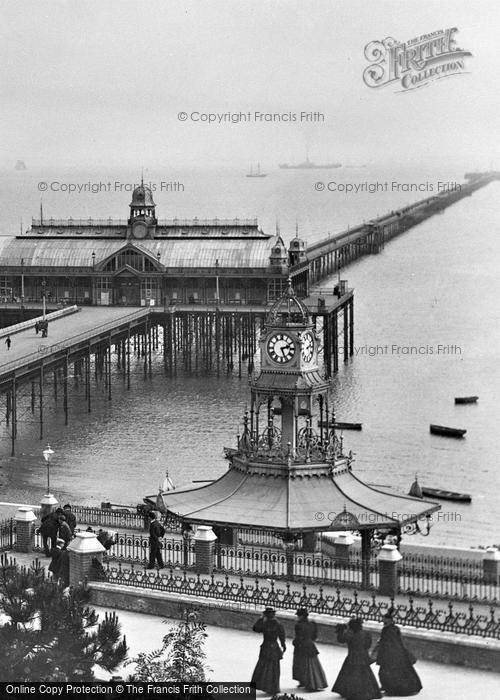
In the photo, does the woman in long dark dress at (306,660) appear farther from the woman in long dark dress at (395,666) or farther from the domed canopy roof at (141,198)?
the domed canopy roof at (141,198)

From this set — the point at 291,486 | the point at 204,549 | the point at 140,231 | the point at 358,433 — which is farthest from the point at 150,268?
the point at 204,549

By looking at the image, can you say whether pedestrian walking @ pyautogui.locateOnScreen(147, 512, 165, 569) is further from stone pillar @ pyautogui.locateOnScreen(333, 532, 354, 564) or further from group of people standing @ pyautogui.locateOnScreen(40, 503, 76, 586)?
stone pillar @ pyautogui.locateOnScreen(333, 532, 354, 564)

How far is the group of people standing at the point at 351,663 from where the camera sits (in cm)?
3020

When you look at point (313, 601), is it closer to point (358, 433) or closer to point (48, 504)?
point (48, 504)

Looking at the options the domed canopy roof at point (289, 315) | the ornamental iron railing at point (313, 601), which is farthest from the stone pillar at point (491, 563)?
the domed canopy roof at point (289, 315)

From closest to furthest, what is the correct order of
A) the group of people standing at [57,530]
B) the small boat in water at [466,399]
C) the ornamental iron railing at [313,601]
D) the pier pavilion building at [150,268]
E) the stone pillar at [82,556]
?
the ornamental iron railing at [313,601] < the stone pillar at [82,556] < the group of people standing at [57,530] < the small boat in water at [466,399] < the pier pavilion building at [150,268]

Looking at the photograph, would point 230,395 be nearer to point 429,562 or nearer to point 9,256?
point 9,256

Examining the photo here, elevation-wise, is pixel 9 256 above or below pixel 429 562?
above

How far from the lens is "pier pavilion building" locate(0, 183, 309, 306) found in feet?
399

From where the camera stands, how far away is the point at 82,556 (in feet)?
124

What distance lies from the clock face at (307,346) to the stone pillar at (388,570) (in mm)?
7352

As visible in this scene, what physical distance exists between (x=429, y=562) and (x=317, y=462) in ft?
15.1

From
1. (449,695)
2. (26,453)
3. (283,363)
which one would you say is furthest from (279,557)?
(26,453)

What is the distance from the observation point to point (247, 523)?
40.0 m
